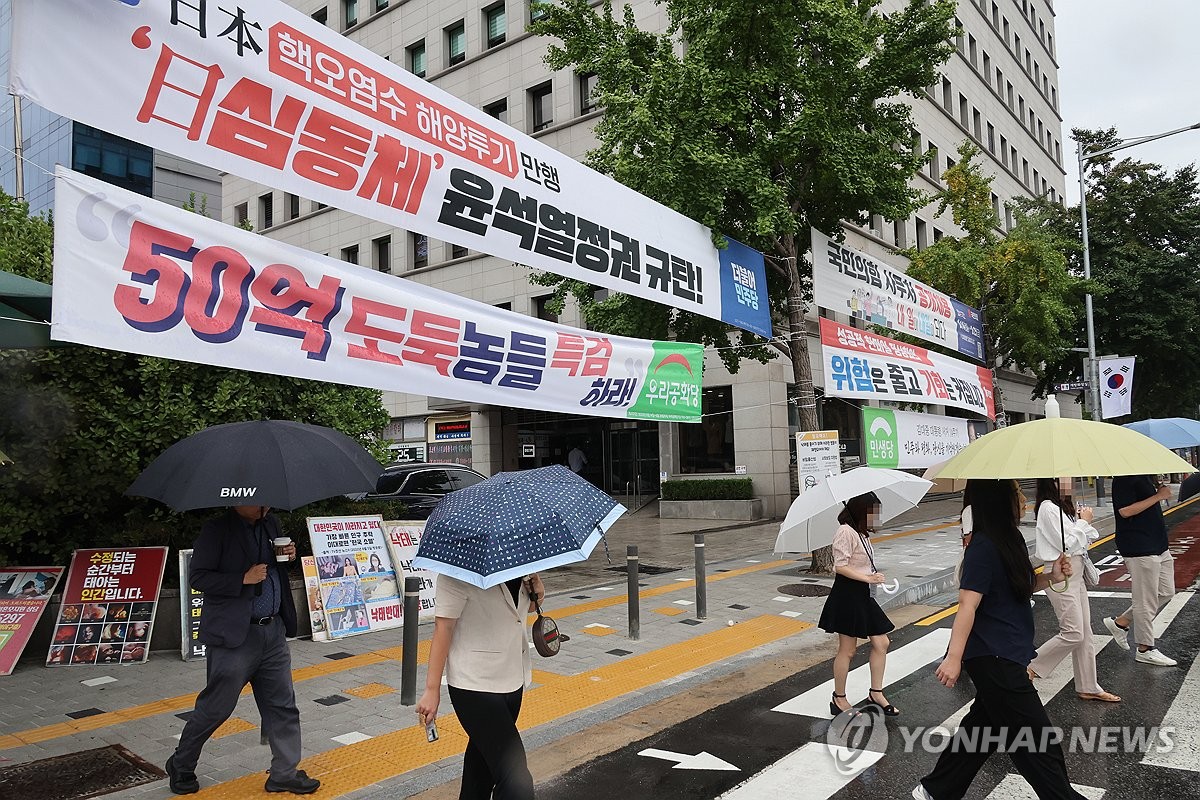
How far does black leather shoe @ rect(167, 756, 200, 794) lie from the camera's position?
4.64 m

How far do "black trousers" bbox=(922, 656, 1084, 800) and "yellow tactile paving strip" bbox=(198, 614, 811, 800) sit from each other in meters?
3.02

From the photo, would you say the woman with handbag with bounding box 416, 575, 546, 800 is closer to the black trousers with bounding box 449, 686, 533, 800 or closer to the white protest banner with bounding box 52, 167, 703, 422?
the black trousers with bounding box 449, 686, 533, 800

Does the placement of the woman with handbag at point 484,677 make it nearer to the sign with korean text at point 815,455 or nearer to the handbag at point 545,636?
the handbag at point 545,636

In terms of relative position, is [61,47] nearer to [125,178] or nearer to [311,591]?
[311,591]

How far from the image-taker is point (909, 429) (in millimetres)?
13305

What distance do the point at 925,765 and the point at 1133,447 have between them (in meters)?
2.29

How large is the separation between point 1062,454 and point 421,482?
1189cm

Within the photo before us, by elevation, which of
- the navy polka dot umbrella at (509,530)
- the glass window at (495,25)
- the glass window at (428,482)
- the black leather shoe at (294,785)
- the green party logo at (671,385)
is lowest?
the black leather shoe at (294,785)

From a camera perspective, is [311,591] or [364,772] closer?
[364,772]

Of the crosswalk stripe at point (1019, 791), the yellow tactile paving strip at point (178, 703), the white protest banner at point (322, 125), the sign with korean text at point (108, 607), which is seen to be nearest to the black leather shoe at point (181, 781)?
the yellow tactile paving strip at point (178, 703)

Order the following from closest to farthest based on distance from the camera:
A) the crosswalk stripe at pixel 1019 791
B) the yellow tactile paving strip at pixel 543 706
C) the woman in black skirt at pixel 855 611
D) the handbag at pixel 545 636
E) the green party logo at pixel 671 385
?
the handbag at pixel 545 636
the crosswalk stripe at pixel 1019 791
the yellow tactile paving strip at pixel 543 706
the woman in black skirt at pixel 855 611
the green party logo at pixel 671 385

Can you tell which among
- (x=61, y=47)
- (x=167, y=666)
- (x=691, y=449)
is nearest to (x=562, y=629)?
(x=167, y=666)

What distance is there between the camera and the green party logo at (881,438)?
12242 mm

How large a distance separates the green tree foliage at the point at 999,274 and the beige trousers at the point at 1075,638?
1369cm
